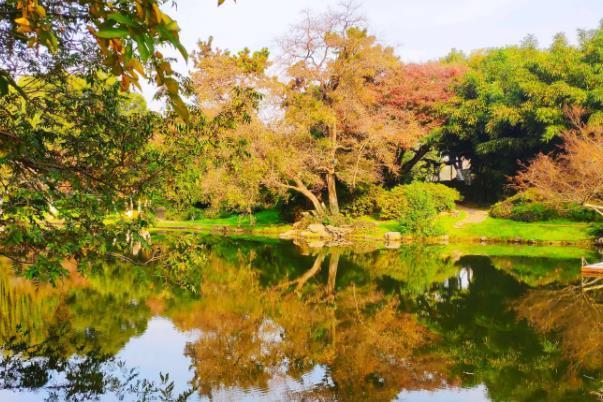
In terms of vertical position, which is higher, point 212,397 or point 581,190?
point 581,190

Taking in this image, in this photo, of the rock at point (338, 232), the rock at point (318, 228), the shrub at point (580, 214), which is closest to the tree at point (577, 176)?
the shrub at point (580, 214)

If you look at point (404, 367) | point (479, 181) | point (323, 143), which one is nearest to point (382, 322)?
point (404, 367)

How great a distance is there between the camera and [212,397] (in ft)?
20.7

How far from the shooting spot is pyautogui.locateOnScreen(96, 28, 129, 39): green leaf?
1.62 metres

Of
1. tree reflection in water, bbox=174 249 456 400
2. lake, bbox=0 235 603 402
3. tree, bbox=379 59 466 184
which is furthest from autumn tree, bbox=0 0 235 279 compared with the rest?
tree, bbox=379 59 466 184

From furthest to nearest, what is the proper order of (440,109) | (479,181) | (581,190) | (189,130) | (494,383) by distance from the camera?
(479,181), (440,109), (581,190), (494,383), (189,130)

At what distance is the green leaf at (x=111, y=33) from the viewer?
162 centimetres

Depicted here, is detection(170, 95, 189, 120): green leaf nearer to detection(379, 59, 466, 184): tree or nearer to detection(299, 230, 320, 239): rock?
detection(299, 230, 320, 239): rock

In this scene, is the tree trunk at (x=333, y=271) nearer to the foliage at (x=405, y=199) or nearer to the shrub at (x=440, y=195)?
the foliage at (x=405, y=199)

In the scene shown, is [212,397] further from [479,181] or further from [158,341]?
[479,181]

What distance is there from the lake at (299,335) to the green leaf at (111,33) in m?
4.01

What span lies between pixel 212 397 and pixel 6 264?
11228 millimetres

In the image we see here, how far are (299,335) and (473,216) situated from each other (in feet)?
63.6

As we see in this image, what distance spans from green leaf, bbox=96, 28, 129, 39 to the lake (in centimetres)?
401
